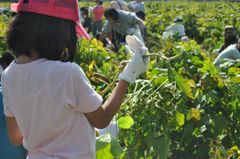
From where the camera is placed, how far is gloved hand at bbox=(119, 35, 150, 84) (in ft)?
7.29

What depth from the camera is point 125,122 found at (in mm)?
2754

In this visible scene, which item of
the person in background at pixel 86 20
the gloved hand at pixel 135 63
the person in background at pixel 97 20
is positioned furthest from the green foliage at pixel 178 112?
the person in background at pixel 86 20

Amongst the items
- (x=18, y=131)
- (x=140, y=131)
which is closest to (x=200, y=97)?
(x=140, y=131)

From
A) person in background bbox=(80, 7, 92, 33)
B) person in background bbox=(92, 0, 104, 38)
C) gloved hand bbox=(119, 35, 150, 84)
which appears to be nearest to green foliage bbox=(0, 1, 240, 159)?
gloved hand bbox=(119, 35, 150, 84)

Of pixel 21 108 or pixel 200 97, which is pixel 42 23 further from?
pixel 200 97

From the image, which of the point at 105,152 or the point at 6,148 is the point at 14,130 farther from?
the point at 6,148

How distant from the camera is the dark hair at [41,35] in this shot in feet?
6.59

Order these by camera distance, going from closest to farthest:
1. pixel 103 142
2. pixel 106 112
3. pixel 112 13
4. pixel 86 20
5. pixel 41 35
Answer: pixel 41 35
pixel 106 112
pixel 103 142
pixel 112 13
pixel 86 20

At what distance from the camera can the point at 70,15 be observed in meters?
2.08

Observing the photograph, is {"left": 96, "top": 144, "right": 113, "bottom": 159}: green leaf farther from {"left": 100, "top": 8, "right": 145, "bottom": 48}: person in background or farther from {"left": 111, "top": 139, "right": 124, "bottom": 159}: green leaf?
{"left": 100, "top": 8, "right": 145, "bottom": 48}: person in background

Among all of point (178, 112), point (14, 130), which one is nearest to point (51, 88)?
point (14, 130)

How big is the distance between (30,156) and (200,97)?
5.34 ft

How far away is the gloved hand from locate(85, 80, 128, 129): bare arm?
0.05m

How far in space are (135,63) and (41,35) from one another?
17.0 inches
